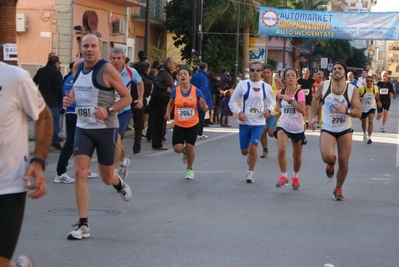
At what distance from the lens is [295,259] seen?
715 cm

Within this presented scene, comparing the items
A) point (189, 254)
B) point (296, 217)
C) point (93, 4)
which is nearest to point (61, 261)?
point (189, 254)

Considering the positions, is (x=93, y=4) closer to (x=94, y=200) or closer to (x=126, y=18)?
(x=126, y=18)

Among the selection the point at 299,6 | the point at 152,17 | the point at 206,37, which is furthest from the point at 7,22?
the point at 299,6

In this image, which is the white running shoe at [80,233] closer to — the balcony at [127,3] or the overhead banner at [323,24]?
the balcony at [127,3]

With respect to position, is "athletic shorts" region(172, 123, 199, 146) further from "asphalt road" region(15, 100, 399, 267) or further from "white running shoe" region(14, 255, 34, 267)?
"white running shoe" region(14, 255, 34, 267)

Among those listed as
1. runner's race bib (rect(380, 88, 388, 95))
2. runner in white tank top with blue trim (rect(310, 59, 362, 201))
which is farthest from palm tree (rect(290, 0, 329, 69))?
runner in white tank top with blue trim (rect(310, 59, 362, 201))

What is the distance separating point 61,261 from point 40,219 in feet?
7.24

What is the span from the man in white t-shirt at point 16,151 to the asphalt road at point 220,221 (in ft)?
6.77

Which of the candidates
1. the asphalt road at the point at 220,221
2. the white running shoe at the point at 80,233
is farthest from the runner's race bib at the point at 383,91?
the white running shoe at the point at 80,233

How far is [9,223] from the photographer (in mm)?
4707

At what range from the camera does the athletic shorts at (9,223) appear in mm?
4688

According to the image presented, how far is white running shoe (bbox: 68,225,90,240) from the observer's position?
305 inches

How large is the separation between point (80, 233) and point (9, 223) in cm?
311

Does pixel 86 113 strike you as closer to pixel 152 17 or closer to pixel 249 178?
pixel 249 178
